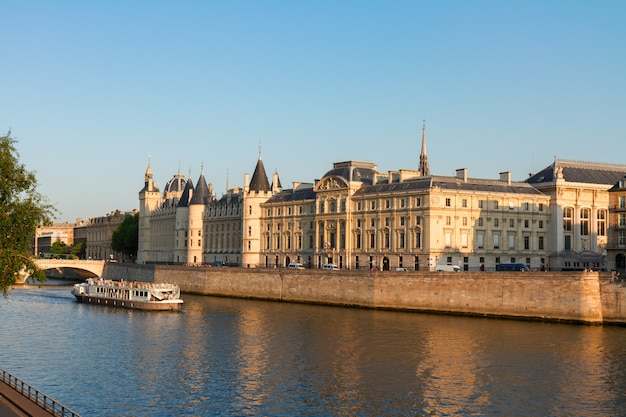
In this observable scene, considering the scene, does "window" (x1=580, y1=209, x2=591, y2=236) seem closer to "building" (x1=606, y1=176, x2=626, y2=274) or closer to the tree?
"building" (x1=606, y1=176, x2=626, y2=274)

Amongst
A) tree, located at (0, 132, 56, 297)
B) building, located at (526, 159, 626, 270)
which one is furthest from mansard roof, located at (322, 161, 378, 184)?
tree, located at (0, 132, 56, 297)

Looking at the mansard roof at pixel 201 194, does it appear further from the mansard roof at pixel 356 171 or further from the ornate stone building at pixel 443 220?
the mansard roof at pixel 356 171

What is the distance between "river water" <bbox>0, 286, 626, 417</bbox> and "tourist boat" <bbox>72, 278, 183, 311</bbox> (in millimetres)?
11065

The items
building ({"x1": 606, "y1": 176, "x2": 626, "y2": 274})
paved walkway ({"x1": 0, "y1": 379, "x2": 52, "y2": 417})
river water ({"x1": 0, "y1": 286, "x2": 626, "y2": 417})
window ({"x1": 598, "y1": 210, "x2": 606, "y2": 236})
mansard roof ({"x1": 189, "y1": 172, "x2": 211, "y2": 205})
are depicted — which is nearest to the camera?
paved walkway ({"x1": 0, "y1": 379, "x2": 52, "y2": 417})

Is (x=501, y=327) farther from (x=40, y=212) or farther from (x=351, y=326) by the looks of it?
(x=40, y=212)

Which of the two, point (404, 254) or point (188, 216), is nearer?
point (404, 254)

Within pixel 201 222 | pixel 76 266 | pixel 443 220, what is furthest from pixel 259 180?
pixel 443 220

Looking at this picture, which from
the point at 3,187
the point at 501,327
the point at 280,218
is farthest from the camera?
the point at 280,218

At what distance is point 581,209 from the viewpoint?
332 ft

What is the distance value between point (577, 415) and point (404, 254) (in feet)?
194

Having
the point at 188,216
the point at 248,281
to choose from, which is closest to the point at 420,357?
the point at 248,281

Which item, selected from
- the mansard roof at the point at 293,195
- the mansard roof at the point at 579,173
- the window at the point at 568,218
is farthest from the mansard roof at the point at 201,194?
the window at the point at 568,218

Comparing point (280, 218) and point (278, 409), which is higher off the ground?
point (280, 218)

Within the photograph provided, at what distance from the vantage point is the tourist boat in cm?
8686
